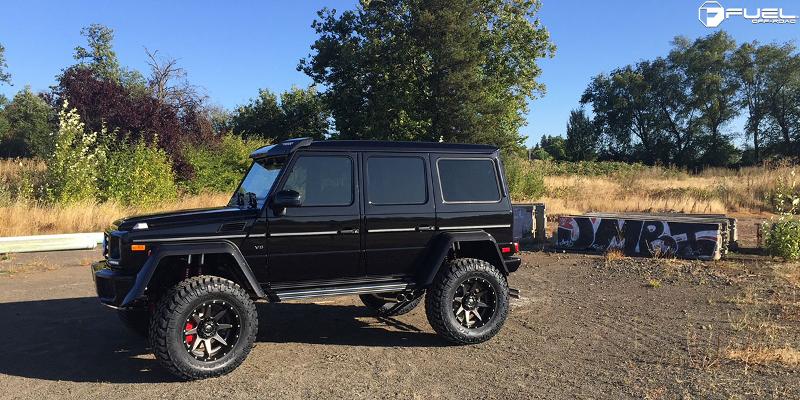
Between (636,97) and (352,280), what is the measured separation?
214 ft

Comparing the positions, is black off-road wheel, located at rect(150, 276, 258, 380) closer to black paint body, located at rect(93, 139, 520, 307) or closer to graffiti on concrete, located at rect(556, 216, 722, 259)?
black paint body, located at rect(93, 139, 520, 307)

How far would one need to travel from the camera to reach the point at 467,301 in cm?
589

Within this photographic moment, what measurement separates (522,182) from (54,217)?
1852cm

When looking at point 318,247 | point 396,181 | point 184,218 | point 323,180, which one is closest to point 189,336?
point 184,218

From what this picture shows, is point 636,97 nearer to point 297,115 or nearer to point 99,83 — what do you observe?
point 297,115

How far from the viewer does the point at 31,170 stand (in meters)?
17.9

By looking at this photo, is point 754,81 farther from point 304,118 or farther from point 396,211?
point 396,211

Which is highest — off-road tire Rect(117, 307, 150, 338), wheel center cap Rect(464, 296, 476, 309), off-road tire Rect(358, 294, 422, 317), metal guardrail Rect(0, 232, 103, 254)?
metal guardrail Rect(0, 232, 103, 254)

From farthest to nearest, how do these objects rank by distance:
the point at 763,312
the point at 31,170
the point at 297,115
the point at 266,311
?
1. the point at 297,115
2. the point at 31,170
3. the point at 266,311
4. the point at 763,312

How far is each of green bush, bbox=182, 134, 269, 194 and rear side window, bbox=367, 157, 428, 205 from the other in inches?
657

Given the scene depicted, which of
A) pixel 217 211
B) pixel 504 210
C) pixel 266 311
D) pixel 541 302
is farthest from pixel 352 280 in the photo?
pixel 541 302

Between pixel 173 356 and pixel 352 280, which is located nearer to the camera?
pixel 173 356

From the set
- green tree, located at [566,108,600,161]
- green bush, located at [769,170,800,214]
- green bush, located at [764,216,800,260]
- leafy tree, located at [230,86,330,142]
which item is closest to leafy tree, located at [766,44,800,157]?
green tree, located at [566,108,600,161]

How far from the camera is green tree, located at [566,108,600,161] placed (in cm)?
6856
